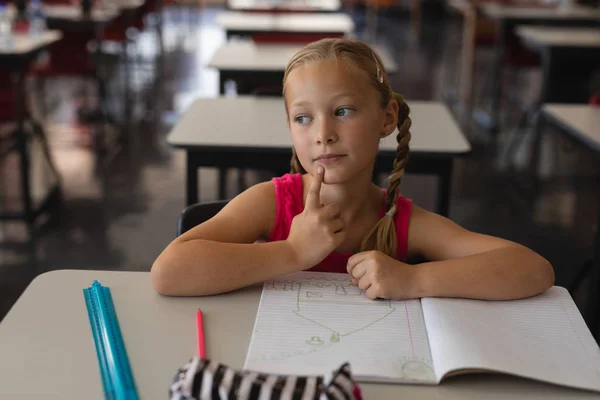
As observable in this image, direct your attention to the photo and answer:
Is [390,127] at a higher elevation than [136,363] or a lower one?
higher

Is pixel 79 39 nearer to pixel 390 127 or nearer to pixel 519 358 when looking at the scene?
pixel 390 127

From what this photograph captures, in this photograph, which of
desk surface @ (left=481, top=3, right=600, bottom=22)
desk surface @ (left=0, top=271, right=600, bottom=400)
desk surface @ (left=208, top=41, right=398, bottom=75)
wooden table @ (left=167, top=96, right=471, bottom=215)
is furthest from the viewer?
desk surface @ (left=481, top=3, right=600, bottom=22)

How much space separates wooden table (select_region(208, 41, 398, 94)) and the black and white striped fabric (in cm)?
230

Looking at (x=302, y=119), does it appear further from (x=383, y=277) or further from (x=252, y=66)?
(x=252, y=66)

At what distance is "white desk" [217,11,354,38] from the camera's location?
13.9 feet

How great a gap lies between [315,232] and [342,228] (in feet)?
0.24

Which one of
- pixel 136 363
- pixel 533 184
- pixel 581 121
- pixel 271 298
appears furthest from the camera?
pixel 533 184

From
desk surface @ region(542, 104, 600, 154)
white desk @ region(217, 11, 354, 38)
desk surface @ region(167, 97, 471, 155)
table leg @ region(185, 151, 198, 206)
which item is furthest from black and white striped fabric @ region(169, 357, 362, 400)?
white desk @ region(217, 11, 354, 38)

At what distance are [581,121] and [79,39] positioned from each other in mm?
3310

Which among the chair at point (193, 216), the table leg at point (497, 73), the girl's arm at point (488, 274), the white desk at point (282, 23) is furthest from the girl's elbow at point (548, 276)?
the table leg at point (497, 73)

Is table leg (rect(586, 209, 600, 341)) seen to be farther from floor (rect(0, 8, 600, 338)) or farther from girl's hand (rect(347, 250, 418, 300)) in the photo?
girl's hand (rect(347, 250, 418, 300))

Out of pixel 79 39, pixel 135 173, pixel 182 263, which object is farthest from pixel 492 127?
pixel 182 263

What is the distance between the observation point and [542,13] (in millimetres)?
5387

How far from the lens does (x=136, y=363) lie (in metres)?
0.86
